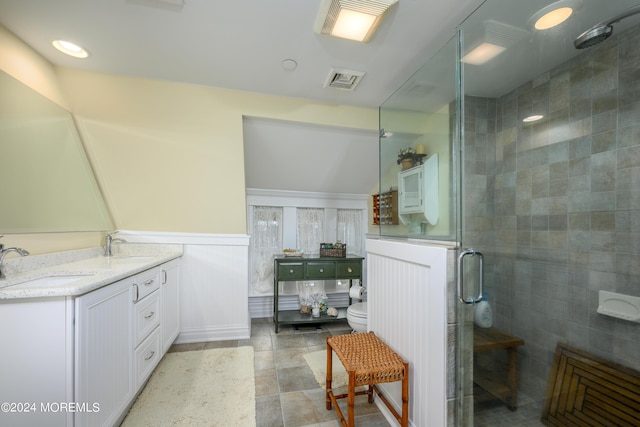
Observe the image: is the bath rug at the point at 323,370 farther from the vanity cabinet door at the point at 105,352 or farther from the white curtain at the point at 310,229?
the white curtain at the point at 310,229

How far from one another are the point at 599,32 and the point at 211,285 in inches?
125

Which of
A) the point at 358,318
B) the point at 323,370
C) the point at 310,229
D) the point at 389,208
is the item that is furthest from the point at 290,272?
the point at 389,208

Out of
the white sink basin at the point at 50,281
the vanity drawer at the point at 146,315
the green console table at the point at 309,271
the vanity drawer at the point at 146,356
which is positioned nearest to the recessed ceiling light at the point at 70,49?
the white sink basin at the point at 50,281

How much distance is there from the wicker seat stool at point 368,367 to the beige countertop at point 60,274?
126 cm

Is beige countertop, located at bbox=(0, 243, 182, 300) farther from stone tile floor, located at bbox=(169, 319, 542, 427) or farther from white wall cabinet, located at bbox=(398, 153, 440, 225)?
white wall cabinet, located at bbox=(398, 153, 440, 225)

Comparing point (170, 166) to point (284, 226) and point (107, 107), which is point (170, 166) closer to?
point (107, 107)

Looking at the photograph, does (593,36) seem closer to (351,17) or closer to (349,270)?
(351,17)

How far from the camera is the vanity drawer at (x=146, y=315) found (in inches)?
64.4

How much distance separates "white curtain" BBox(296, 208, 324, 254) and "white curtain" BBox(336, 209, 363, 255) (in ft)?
0.89

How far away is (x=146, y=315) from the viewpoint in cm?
177

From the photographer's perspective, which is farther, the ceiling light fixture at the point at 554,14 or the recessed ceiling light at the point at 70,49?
the recessed ceiling light at the point at 70,49

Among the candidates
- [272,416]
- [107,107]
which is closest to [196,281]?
[272,416]

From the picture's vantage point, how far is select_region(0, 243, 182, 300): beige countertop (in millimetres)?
1074

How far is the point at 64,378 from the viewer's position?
3.58 feet
